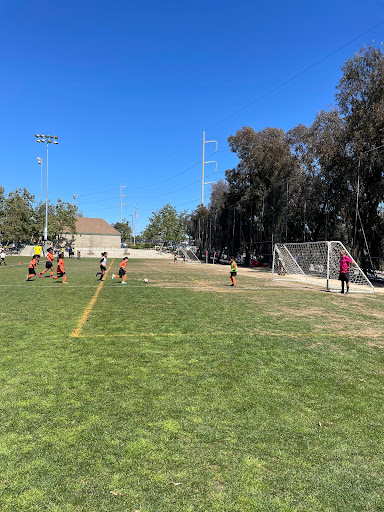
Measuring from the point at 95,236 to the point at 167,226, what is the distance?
18680 millimetres

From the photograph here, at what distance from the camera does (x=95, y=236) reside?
7756 centimetres

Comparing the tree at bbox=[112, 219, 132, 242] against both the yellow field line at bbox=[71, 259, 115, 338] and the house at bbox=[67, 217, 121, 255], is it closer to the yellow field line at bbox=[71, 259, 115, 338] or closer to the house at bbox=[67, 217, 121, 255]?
the house at bbox=[67, 217, 121, 255]

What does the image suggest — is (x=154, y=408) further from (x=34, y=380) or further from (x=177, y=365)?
(x=34, y=380)

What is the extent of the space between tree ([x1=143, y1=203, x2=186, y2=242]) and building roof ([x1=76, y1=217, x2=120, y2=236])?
11.9 meters

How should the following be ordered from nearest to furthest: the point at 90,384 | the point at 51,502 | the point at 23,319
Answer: the point at 51,502
the point at 90,384
the point at 23,319

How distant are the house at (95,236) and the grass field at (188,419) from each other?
233ft

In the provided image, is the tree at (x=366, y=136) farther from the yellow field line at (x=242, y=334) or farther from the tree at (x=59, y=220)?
the tree at (x=59, y=220)

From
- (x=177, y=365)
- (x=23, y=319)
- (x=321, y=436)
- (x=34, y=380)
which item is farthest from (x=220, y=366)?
(x=23, y=319)

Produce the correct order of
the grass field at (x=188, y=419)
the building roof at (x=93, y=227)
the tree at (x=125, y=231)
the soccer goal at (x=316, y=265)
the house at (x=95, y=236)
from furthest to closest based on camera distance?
the tree at (x=125, y=231)
the building roof at (x=93, y=227)
the house at (x=95, y=236)
the soccer goal at (x=316, y=265)
the grass field at (x=188, y=419)

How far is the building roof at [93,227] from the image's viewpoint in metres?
77.9

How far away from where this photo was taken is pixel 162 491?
247 cm

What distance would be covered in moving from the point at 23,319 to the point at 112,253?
200 ft

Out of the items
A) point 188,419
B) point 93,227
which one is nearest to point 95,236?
point 93,227

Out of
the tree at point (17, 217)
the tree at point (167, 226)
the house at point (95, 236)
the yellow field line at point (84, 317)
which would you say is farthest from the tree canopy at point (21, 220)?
the yellow field line at point (84, 317)
